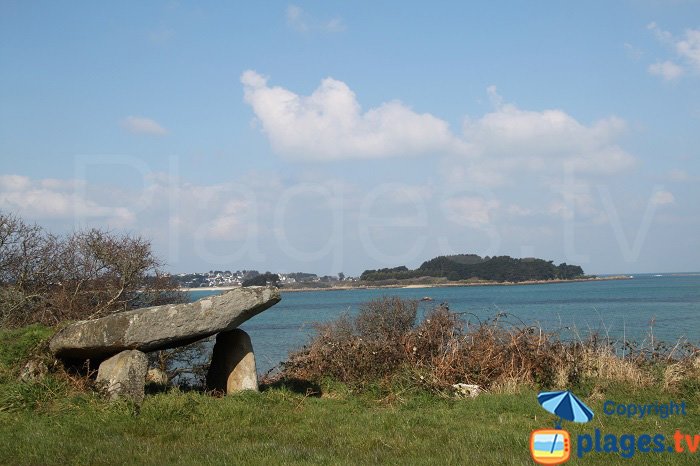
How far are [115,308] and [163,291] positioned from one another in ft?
6.46

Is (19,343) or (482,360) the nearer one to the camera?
(19,343)

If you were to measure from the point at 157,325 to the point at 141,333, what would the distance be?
29 centimetres

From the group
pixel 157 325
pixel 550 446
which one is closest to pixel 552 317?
pixel 157 325

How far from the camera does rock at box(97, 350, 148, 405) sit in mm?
11250

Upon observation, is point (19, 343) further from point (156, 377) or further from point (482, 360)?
point (482, 360)

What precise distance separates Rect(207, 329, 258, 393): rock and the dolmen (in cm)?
3

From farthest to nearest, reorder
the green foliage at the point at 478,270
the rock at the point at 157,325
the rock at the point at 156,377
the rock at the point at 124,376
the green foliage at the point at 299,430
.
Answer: the green foliage at the point at 478,270
the rock at the point at 156,377
the rock at the point at 157,325
the rock at the point at 124,376
the green foliage at the point at 299,430

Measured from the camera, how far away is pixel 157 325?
11977 mm

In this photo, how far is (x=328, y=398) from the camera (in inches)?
509

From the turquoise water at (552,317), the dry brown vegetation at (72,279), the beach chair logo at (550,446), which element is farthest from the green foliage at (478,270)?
the beach chair logo at (550,446)

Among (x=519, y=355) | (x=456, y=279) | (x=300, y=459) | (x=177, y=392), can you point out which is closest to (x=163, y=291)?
(x=177, y=392)

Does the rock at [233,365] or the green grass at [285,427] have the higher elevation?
the rock at [233,365]

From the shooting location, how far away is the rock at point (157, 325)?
11.7m

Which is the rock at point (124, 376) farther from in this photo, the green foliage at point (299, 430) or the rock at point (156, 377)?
the rock at point (156, 377)
